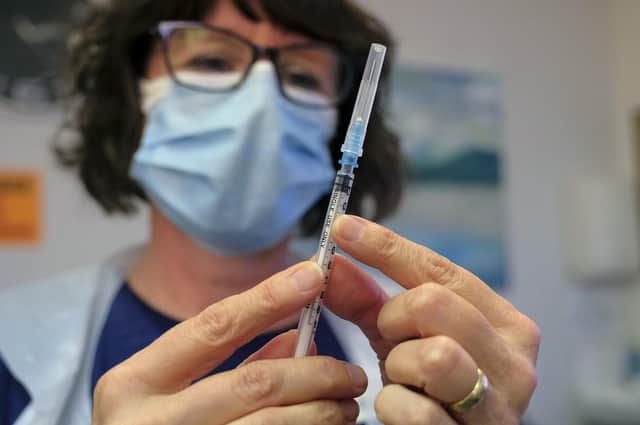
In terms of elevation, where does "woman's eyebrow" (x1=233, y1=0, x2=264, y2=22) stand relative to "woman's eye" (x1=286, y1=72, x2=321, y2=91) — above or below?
above

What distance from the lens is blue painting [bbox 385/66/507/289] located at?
1505 millimetres

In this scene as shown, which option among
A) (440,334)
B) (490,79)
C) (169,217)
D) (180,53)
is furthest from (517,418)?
(490,79)

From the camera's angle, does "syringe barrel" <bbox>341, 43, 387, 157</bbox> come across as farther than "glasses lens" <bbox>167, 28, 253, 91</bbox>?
No

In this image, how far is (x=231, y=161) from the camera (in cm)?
69

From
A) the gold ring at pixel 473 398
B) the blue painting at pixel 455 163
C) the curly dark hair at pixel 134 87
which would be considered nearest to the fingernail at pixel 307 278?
the gold ring at pixel 473 398

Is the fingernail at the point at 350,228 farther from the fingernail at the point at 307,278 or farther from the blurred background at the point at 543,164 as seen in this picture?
the blurred background at the point at 543,164

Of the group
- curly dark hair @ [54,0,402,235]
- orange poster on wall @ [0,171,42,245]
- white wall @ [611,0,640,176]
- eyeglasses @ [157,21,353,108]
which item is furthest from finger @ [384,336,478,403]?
white wall @ [611,0,640,176]

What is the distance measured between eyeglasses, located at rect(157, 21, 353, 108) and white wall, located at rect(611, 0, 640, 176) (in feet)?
4.80

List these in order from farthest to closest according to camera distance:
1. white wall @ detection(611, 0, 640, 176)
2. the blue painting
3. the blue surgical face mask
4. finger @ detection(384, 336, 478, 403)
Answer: white wall @ detection(611, 0, 640, 176) → the blue painting → the blue surgical face mask → finger @ detection(384, 336, 478, 403)

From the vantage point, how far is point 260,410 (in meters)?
0.36

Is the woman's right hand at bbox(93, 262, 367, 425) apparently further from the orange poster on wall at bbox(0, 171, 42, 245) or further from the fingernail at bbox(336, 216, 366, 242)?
the orange poster on wall at bbox(0, 171, 42, 245)

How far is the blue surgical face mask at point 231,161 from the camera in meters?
0.69

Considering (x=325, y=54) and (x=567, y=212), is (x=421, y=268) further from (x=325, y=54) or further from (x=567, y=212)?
(x=567, y=212)

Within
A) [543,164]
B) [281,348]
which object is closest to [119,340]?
[281,348]
